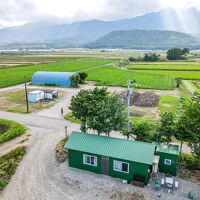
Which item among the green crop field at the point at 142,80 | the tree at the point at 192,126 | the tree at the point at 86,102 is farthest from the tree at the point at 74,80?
the tree at the point at 192,126

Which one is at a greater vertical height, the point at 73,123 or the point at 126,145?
the point at 126,145

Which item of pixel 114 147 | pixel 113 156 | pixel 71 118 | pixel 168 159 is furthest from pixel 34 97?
pixel 168 159

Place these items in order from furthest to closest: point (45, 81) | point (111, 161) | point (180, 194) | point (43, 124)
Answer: point (45, 81), point (43, 124), point (111, 161), point (180, 194)

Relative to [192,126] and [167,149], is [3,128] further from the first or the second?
[192,126]

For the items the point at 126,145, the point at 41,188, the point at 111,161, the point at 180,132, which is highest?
the point at 180,132

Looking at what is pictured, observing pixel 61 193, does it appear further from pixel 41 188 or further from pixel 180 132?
pixel 180 132

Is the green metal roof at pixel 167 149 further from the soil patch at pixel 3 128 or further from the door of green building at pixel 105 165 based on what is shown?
the soil patch at pixel 3 128

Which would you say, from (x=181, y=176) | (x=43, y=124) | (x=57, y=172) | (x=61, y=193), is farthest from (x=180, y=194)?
(x=43, y=124)
